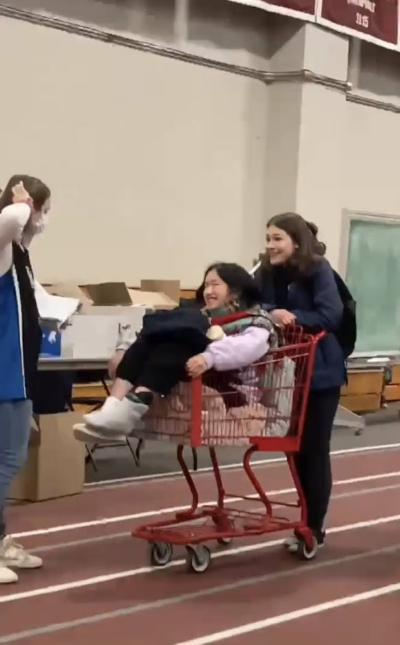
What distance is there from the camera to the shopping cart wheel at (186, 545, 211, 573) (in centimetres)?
402

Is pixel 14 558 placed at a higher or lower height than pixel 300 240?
lower

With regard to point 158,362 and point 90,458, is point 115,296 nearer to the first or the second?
point 90,458

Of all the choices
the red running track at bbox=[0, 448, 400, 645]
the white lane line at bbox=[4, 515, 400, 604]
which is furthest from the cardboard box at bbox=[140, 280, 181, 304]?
the white lane line at bbox=[4, 515, 400, 604]

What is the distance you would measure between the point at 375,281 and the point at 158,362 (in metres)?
7.26

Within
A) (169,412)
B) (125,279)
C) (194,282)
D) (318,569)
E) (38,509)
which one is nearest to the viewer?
(169,412)

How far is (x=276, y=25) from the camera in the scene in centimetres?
973

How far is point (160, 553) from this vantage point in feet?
13.5

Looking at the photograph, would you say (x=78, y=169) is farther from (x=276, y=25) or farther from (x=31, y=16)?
(x=276, y=25)

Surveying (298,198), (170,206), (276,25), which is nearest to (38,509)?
(170,206)

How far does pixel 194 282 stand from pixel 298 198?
1.25m

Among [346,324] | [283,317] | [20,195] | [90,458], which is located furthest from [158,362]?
[90,458]

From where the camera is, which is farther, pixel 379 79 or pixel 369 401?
pixel 379 79

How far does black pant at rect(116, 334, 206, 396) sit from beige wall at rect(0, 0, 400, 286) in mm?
4155

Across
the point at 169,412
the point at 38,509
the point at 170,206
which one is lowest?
the point at 38,509
